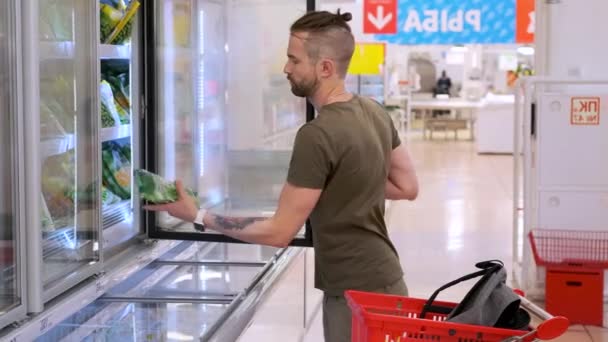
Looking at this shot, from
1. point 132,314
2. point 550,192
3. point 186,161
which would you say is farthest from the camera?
point 550,192

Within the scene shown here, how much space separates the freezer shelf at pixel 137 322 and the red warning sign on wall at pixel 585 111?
3.49 m

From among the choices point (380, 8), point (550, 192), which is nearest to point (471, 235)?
point (550, 192)

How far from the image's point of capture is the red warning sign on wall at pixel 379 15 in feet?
45.8

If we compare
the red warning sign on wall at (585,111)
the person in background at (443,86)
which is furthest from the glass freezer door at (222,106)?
the person in background at (443,86)

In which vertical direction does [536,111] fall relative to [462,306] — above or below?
above

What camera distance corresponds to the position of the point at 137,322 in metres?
3.59

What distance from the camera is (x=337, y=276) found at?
2770 mm

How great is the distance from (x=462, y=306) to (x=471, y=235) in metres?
7.09

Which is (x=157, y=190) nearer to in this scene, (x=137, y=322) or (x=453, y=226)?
(x=137, y=322)

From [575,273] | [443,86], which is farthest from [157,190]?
[443,86]

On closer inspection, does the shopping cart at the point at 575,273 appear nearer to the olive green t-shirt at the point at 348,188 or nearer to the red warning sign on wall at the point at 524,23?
the olive green t-shirt at the point at 348,188

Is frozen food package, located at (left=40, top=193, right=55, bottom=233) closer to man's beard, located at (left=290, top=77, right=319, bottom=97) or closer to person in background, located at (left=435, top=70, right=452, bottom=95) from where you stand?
man's beard, located at (left=290, top=77, right=319, bottom=97)

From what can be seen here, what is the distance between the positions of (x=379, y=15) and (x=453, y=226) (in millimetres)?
5236

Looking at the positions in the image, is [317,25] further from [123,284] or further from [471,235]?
[471,235]
